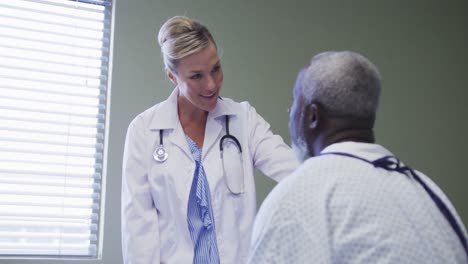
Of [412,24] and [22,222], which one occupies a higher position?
[412,24]

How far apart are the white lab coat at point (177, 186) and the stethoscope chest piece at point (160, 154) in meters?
0.01

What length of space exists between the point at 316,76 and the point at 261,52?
56.9 inches

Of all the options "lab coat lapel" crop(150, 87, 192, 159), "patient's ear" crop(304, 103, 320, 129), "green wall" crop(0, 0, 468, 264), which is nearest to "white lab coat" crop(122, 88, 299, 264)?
"lab coat lapel" crop(150, 87, 192, 159)

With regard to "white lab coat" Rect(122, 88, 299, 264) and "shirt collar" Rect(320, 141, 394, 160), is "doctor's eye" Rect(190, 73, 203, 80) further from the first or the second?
"shirt collar" Rect(320, 141, 394, 160)

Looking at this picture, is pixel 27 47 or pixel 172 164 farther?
pixel 27 47

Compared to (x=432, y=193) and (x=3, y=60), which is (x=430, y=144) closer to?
(x=432, y=193)

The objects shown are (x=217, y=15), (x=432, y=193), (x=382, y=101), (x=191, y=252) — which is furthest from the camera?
(x=382, y=101)

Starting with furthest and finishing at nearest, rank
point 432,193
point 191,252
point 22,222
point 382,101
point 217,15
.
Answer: point 382,101 < point 217,15 < point 22,222 < point 191,252 < point 432,193

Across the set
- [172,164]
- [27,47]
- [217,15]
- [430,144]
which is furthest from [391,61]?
[27,47]

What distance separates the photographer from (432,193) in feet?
3.48

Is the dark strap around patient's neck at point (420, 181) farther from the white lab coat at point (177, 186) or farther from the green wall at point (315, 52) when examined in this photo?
the green wall at point (315, 52)

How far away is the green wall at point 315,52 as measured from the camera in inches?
91.8

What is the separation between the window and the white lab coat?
0.48 metres

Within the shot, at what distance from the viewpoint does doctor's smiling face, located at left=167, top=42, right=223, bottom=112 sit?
188cm
